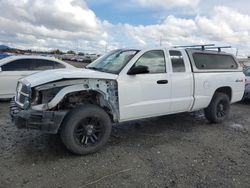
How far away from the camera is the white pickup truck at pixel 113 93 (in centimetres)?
397

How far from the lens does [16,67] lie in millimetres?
8188

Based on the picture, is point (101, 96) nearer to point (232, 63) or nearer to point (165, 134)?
point (165, 134)

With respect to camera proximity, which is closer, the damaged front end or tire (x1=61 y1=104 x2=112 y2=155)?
the damaged front end

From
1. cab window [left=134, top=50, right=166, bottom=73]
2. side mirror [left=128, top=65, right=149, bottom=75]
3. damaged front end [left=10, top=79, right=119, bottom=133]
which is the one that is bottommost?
damaged front end [left=10, top=79, right=119, bottom=133]

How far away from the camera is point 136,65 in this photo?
15.8ft

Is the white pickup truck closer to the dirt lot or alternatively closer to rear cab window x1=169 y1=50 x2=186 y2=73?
rear cab window x1=169 y1=50 x2=186 y2=73

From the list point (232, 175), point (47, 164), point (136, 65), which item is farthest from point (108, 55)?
point (232, 175)

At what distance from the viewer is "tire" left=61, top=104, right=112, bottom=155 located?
4.01m

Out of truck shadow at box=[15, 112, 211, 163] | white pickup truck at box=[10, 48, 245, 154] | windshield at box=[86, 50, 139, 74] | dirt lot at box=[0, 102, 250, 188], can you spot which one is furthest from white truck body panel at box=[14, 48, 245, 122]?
dirt lot at box=[0, 102, 250, 188]

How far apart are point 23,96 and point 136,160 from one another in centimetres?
214

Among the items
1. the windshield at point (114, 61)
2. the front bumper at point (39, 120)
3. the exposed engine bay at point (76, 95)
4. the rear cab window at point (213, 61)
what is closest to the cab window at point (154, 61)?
the windshield at point (114, 61)

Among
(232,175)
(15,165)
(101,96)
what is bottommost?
(232,175)

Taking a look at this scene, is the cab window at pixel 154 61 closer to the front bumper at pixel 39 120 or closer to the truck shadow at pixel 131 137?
the truck shadow at pixel 131 137

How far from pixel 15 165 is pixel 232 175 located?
3172 mm
